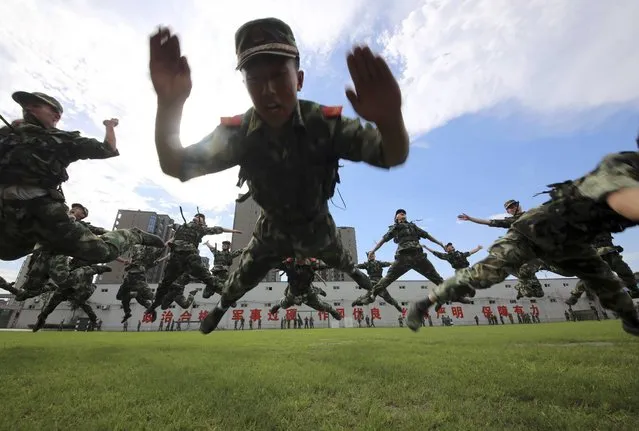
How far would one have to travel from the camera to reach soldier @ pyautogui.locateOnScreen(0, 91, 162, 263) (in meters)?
4.28

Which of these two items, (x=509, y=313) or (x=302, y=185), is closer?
(x=302, y=185)

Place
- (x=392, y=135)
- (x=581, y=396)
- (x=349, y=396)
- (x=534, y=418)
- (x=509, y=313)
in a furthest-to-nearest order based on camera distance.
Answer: (x=509, y=313) → (x=349, y=396) → (x=581, y=396) → (x=534, y=418) → (x=392, y=135)

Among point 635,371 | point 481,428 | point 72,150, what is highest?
point 72,150

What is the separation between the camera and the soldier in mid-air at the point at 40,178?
4.28 metres

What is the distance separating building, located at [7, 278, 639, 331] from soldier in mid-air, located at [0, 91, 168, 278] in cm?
3432

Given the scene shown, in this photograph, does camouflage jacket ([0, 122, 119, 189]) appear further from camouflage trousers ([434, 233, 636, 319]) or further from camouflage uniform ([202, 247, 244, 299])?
camouflage uniform ([202, 247, 244, 299])

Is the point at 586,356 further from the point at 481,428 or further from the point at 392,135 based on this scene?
the point at 392,135

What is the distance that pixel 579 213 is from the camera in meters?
3.66

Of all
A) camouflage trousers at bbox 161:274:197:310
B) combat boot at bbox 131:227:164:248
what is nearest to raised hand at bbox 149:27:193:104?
combat boot at bbox 131:227:164:248

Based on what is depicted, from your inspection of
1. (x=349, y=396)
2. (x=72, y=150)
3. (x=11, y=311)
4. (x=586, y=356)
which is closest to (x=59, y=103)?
(x=72, y=150)

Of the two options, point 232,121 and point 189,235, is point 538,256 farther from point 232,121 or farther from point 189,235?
point 189,235

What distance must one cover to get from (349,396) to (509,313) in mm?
46980

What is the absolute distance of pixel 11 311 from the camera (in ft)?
139

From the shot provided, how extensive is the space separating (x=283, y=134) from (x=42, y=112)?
457 cm
